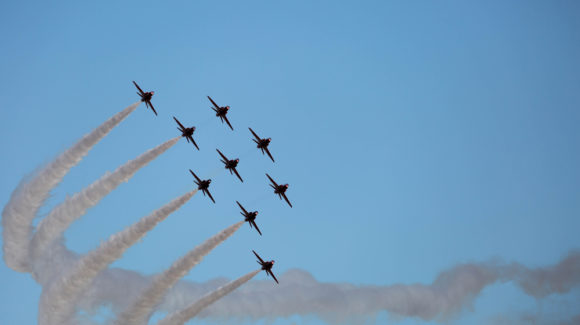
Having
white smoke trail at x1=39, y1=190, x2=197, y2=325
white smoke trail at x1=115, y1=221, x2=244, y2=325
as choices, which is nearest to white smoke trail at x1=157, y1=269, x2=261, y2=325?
white smoke trail at x1=115, y1=221, x2=244, y2=325

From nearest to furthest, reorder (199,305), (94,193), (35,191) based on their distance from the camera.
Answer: (199,305) → (94,193) → (35,191)

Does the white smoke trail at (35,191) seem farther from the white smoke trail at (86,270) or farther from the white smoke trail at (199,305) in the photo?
the white smoke trail at (199,305)

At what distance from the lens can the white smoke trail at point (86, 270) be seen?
77.1 metres

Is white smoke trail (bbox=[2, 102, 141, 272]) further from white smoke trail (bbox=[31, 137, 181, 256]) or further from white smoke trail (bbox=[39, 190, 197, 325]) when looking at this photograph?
white smoke trail (bbox=[39, 190, 197, 325])

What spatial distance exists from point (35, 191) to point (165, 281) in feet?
47.5

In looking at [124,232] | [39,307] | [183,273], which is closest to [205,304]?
[183,273]

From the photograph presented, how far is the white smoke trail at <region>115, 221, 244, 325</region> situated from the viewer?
75.8 m

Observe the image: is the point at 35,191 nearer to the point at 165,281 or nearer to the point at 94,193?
the point at 94,193

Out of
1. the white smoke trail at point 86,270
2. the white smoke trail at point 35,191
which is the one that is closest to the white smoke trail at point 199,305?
the white smoke trail at point 86,270

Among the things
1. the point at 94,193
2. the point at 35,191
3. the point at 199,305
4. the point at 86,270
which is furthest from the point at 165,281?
the point at 35,191

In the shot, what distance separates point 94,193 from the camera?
79812mm

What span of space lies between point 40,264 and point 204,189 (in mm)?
16235

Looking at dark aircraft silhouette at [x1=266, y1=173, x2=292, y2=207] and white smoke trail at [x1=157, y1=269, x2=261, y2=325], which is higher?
dark aircraft silhouette at [x1=266, y1=173, x2=292, y2=207]

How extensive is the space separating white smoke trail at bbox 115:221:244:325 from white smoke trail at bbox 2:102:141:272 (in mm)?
12569
